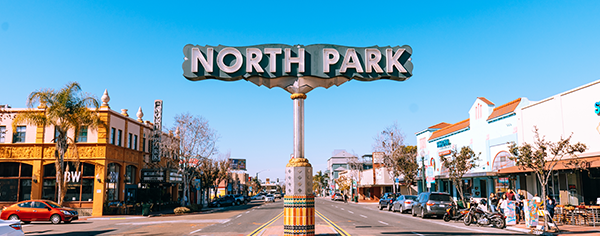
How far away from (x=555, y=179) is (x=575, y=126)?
3716 mm

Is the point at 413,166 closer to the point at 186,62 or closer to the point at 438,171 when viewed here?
the point at 438,171

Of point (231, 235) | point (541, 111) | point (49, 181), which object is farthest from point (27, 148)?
point (541, 111)

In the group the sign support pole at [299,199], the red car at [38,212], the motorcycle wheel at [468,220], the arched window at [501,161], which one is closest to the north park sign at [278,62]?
the sign support pole at [299,199]

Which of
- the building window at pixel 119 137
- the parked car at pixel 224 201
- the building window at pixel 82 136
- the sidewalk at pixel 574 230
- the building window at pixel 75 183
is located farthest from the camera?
the parked car at pixel 224 201

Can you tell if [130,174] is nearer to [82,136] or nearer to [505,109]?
[82,136]

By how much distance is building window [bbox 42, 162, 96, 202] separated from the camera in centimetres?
3628

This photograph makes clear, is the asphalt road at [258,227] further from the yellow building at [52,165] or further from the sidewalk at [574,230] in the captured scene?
the yellow building at [52,165]

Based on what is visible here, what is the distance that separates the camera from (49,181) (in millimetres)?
36656

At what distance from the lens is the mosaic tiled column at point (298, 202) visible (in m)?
14.1

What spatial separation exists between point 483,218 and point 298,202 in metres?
11.8

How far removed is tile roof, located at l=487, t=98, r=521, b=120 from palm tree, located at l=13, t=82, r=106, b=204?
30.3 m

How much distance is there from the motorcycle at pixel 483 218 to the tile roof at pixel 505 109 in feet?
36.2

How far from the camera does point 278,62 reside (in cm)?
1499

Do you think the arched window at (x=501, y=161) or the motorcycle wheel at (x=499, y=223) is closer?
the motorcycle wheel at (x=499, y=223)
